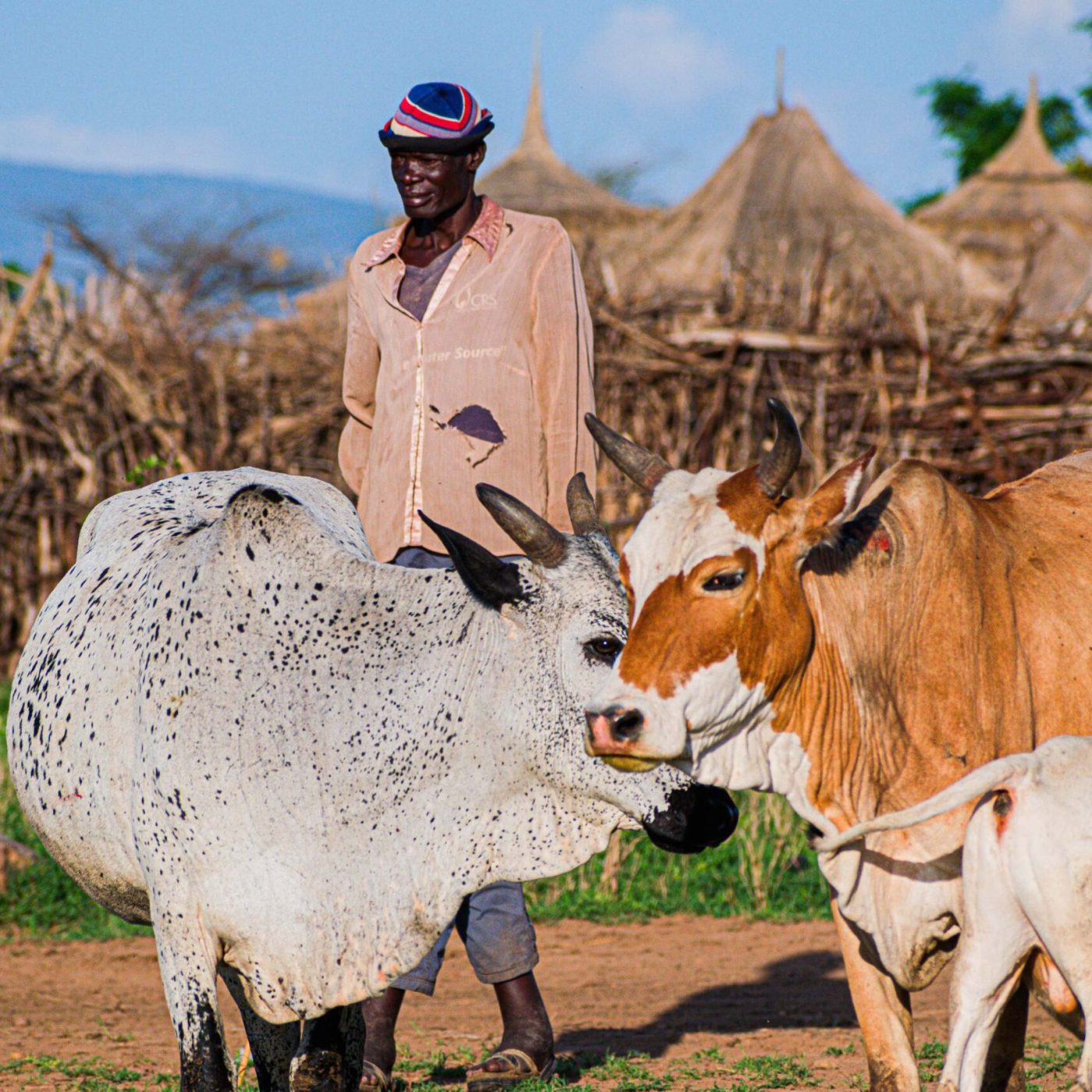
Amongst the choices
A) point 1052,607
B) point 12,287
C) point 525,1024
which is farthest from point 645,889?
point 12,287

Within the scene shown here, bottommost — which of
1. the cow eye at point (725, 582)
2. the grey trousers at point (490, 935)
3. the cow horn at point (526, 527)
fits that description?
the grey trousers at point (490, 935)

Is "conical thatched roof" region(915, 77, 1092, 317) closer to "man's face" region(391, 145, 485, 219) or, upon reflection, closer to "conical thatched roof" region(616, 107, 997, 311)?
"conical thatched roof" region(616, 107, 997, 311)

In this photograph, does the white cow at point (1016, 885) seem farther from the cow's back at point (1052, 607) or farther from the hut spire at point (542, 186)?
the hut spire at point (542, 186)

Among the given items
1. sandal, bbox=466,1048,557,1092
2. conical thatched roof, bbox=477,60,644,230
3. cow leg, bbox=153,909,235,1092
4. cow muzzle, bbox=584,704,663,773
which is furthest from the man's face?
conical thatched roof, bbox=477,60,644,230

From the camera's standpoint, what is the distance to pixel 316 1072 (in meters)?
2.96

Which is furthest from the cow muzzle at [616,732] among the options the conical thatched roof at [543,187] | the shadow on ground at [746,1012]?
the conical thatched roof at [543,187]

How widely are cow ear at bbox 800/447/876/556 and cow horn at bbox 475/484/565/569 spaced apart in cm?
42

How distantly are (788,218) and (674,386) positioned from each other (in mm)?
5462

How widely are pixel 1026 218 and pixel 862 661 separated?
52.1ft

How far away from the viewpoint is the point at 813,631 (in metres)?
2.73

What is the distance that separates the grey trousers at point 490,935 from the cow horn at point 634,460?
778 millimetres

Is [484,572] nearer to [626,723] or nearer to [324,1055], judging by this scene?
[626,723]

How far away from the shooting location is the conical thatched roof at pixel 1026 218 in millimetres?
15133

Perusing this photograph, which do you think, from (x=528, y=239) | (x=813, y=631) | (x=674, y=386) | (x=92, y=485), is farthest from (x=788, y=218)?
(x=813, y=631)
